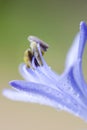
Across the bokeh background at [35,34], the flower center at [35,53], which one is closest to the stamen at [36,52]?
the flower center at [35,53]

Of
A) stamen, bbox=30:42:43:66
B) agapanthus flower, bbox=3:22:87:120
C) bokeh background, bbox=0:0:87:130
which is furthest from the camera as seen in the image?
bokeh background, bbox=0:0:87:130

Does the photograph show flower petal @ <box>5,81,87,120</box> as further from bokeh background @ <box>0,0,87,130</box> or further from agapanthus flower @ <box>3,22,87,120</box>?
bokeh background @ <box>0,0,87,130</box>

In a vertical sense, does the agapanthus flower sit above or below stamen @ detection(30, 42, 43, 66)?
below

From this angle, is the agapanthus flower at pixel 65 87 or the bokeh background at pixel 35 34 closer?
the agapanthus flower at pixel 65 87

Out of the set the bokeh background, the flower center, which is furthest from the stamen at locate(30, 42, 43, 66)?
the bokeh background

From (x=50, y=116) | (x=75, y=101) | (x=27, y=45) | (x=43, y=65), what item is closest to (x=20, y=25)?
(x=27, y=45)

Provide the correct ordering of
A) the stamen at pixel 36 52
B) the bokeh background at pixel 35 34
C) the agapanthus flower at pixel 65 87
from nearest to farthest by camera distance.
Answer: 1. the agapanthus flower at pixel 65 87
2. the stamen at pixel 36 52
3. the bokeh background at pixel 35 34

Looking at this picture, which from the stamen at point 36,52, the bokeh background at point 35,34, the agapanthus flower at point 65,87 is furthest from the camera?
the bokeh background at point 35,34

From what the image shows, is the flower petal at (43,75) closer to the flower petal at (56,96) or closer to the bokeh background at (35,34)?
the flower petal at (56,96)
